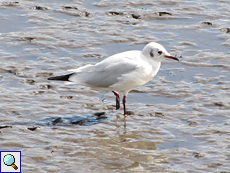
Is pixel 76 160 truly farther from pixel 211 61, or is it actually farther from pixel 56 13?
pixel 56 13

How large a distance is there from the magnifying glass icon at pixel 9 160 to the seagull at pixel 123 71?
6.25 ft

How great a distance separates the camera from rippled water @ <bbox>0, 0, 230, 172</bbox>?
20.5ft

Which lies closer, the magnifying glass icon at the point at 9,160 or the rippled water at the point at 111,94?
the magnifying glass icon at the point at 9,160

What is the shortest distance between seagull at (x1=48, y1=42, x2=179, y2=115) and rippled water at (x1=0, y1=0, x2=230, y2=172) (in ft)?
1.86

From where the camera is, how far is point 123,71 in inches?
290

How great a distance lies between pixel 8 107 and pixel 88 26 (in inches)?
179

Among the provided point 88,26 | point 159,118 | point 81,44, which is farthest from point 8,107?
point 88,26

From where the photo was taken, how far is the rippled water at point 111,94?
6.25m

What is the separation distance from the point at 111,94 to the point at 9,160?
10.3 ft

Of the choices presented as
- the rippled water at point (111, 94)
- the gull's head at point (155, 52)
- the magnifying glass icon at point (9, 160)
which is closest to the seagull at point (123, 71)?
the gull's head at point (155, 52)

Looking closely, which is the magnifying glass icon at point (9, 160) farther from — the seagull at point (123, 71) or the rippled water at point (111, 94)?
the seagull at point (123, 71)

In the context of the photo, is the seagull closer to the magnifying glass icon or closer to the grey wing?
the grey wing

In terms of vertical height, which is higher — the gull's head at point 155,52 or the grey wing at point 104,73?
the gull's head at point 155,52

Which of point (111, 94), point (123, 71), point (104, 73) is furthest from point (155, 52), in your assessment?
point (111, 94)
